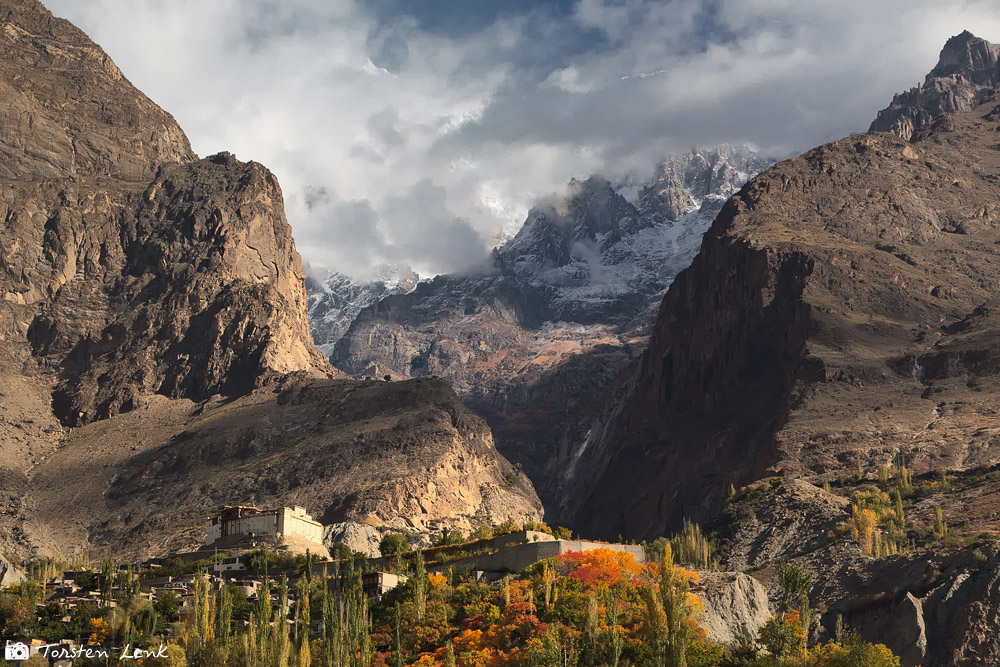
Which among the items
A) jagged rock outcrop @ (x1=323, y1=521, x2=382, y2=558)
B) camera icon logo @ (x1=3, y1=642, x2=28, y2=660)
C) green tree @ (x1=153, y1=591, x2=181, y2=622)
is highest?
jagged rock outcrop @ (x1=323, y1=521, x2=382, y2=558)

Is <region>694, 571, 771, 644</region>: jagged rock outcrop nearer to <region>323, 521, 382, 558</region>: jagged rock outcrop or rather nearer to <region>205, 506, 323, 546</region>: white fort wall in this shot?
<region>205, 506, 323, 546</region>: white fort wall

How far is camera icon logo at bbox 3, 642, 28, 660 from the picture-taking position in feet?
285

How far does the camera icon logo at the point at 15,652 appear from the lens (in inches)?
3418

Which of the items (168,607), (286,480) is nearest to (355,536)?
(286,480)

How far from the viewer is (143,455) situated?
196 metres

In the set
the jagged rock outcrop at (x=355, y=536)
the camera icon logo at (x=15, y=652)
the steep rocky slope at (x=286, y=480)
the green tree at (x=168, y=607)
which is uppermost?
the steep rocky slope at (x=286, y=480)

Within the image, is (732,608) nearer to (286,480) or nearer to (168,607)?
(168,607)

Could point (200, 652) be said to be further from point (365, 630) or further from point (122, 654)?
point (365, 630)

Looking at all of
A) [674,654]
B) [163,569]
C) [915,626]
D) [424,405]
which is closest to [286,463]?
[424,405]

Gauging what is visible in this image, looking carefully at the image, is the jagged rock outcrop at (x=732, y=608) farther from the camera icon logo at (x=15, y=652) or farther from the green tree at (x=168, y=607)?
the camera icon logo at (x=15, y=652)

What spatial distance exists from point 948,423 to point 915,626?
80.1 metres

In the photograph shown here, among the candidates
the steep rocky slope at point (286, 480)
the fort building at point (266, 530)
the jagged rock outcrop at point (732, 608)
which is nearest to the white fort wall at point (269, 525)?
the fort building at point (266, 530)

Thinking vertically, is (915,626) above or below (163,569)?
below

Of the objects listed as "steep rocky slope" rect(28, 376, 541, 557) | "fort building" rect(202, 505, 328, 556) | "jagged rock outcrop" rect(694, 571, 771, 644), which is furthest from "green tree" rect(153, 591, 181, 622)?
"steep rocky slope" rect(28, 376, 541, 557)
